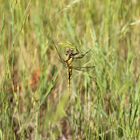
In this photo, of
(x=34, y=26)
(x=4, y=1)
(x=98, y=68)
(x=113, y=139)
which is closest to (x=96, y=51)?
(x=98, y=68)

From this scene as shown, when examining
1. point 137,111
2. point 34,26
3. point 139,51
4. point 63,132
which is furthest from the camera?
point 34,26

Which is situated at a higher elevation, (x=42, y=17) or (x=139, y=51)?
(x=42, y=17)

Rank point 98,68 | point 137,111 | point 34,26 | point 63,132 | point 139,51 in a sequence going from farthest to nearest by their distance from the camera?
point 34,26 < point 139,51 < point 63,132 < point 98,68 < point 137,111

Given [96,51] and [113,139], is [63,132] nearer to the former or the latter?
[113,139]

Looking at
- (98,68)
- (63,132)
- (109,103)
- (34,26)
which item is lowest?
(63,132)

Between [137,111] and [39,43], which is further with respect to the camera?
[39,43]

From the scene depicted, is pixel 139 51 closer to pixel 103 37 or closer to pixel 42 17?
pixel 103 37
